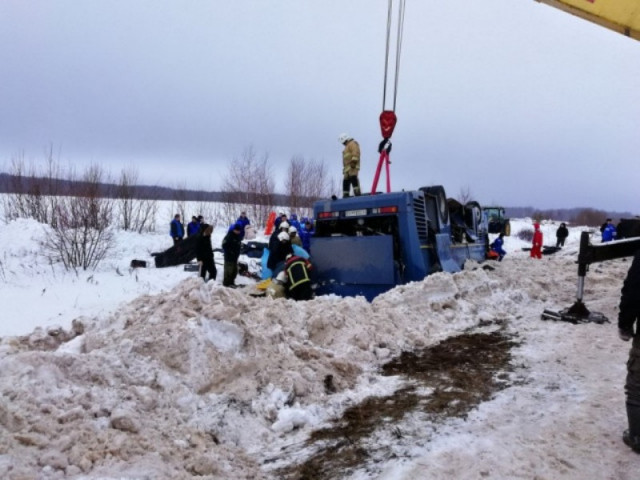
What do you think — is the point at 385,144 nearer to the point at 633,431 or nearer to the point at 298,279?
the point at 298,279

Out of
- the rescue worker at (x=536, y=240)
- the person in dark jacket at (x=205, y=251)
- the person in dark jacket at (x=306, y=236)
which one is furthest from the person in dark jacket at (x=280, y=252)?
the rescue worker at (x=536, y=240)

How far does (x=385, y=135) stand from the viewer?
7977mm

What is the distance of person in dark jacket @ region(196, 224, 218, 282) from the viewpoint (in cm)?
1044

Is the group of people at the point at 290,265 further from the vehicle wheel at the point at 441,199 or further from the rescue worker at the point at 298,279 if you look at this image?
the vehicle wheel at the point at 441,199

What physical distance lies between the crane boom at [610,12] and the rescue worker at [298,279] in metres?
4.85

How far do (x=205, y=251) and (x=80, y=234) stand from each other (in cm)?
391

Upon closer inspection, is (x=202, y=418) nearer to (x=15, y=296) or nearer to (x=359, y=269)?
(x=359, y=269)

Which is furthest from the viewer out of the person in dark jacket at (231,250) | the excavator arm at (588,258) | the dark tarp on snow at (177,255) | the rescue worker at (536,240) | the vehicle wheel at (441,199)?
the rescue worker at (536,240)

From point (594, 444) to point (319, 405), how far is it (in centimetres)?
188

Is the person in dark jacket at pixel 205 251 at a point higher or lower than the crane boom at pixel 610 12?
lower

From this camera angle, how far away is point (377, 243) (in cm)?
691

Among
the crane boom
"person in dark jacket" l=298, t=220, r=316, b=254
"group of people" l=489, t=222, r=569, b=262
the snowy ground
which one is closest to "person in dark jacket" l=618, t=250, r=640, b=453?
the snowy ground

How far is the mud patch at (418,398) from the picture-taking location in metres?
2.74

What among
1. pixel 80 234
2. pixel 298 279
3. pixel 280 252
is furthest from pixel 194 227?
pixel 298 279
